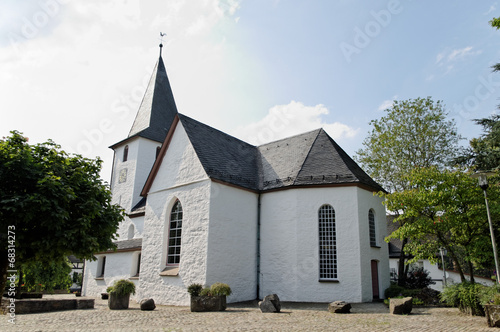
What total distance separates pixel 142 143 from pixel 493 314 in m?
25.9

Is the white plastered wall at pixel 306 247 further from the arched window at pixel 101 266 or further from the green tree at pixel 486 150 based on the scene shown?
the arched window at pixel 101 266

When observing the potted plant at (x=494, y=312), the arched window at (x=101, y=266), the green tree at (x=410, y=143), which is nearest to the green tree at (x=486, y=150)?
the green tree at (x=410, y=143)

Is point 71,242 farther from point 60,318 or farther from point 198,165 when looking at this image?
point 198,165

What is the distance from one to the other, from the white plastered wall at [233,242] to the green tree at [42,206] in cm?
776

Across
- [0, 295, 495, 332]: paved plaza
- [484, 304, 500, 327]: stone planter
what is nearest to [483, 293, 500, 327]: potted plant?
[484, 304, 500, 327]: stone planter

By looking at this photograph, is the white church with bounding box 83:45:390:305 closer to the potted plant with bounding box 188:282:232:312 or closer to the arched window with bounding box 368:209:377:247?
the arched window with bounding box 368:209:377:247

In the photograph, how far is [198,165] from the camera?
1902cm

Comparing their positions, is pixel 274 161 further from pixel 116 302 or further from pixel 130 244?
pixel 116 302

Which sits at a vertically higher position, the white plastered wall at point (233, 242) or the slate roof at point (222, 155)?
the slate roof at point (222, 155)

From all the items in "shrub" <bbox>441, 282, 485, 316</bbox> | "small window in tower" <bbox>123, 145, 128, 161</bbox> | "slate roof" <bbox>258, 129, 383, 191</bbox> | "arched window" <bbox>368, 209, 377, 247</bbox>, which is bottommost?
"shrub" <bbox>441, 282, 485, 316</bbox>

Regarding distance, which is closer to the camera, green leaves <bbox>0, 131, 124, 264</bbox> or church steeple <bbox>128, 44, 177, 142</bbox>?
green leaves <bbox>0, 131, 124, 264</bbox>

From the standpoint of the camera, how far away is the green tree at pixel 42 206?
8742mm

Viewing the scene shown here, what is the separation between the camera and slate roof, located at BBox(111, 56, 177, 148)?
30.4 meters

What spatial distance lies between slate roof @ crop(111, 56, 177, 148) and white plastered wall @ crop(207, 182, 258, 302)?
539 inches
